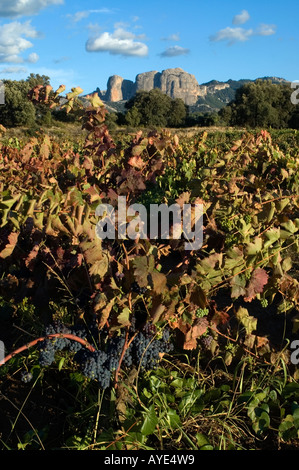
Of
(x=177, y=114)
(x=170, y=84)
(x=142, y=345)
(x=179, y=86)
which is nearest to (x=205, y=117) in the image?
(x=177, y=114)

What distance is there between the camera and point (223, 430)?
2.00m

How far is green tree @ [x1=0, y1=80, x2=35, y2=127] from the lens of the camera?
36.4 meters

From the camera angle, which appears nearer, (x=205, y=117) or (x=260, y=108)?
(x=260, y=108)

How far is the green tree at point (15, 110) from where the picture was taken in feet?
120

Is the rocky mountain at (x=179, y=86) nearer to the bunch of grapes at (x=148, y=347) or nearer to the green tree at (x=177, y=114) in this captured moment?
the green tree at (x=177, y=114)

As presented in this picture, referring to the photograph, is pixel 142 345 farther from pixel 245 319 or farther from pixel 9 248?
pixel 9 248

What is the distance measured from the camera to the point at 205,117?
47.6 meters

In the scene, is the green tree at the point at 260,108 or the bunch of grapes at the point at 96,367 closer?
the bunch of grapes at the point at 96,367

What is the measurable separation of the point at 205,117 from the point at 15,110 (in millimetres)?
20524

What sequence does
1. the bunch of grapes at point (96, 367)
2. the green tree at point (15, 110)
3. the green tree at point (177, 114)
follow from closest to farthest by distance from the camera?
1. the bunch of grapes at point (96, 367)
2. the green tree at point (15, 110)
3. the green tree at point (177, 114)

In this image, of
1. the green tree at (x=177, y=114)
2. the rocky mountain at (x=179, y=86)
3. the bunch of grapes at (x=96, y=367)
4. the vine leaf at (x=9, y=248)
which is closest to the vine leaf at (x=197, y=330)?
the bunch of grapes at (x=96, y=367)

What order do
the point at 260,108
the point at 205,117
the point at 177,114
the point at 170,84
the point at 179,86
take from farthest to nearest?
the point at 170,84
the point at 179,86
the point at 177,114
the point at 205,117
the point at 260,108
